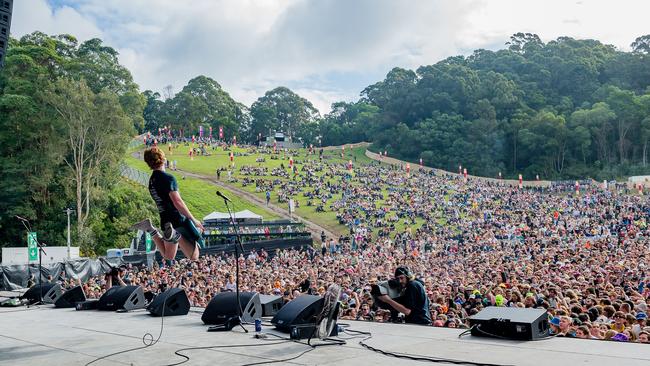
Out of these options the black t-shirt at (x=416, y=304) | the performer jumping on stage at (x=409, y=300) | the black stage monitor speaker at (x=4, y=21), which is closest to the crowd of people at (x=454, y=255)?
the performer jumping on stage at (x=409, y=300)

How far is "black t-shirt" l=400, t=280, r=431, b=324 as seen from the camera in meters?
8.23

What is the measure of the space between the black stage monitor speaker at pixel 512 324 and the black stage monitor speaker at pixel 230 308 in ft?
10.9

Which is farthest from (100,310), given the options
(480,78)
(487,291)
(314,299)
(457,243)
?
(480,78)

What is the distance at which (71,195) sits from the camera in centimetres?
3631

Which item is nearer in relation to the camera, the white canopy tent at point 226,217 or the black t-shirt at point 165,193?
the black t-shirt at point 165,193

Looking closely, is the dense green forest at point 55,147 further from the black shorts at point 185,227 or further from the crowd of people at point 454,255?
the black shorts at point 185,227

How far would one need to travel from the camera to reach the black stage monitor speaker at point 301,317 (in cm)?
717

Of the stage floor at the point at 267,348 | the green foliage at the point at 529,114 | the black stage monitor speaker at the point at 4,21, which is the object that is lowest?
the stage floor at the point at 267,348

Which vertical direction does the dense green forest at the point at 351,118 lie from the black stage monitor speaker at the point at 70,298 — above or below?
above

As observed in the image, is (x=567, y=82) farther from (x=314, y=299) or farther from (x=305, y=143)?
(x=314, y=299)

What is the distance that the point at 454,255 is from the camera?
3009cm

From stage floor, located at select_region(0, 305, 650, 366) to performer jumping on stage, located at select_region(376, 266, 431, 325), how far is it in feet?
1.04

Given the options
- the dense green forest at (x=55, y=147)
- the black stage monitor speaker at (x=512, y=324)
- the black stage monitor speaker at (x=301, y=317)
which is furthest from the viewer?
the dense green forest at (x=55, y=147)

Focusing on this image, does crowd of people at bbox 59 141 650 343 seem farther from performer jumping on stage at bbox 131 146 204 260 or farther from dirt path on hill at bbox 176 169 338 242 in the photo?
performer jumping on stage at bbox 131 146 204 260
